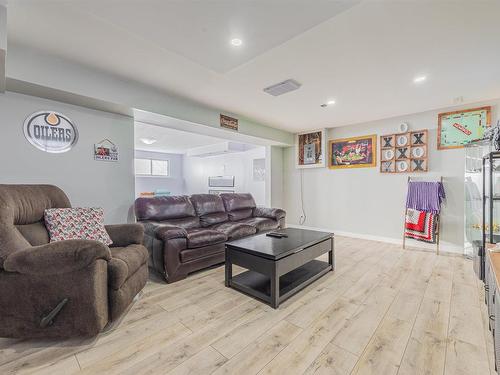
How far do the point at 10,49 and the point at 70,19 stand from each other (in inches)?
31.9

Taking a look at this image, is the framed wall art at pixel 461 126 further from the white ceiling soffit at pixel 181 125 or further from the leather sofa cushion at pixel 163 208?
the leather sofa cushion at pixel 163 208

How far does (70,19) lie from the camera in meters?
1.70

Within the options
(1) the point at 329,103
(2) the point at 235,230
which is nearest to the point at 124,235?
(2) the point at 235,230

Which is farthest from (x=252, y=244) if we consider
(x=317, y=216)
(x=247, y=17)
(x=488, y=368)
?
(x=317, y=216)

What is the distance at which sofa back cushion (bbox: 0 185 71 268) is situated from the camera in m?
1.53

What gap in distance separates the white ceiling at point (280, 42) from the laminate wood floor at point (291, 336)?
2.26 m

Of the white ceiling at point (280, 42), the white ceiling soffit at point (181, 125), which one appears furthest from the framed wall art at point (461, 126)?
the white ceiling soffit at point (181, 125)

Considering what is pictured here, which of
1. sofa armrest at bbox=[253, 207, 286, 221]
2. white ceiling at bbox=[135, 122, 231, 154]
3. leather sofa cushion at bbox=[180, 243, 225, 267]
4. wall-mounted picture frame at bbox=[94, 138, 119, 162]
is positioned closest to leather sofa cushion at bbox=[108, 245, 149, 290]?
leather sofa cushion at bbox=[180, 243, 225, 267]

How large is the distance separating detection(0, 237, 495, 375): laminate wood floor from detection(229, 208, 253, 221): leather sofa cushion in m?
1.56

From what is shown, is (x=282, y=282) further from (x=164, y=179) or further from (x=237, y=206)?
(x=164, y=179)

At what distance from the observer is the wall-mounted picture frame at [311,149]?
16.4 feet

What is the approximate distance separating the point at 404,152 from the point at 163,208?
4098 millimetres

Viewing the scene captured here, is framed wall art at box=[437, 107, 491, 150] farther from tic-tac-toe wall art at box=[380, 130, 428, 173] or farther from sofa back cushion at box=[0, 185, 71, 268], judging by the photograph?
sofa back cushion at box=[0, 185, 71, 268]

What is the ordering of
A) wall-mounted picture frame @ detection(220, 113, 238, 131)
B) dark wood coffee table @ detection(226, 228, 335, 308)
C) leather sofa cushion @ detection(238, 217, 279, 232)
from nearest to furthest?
dark wood coffee table @ detection(226, 228, 335, 308) < leather sofa cushion @ detection(238, 217, 279, 232) < wall-mounted picture frame @ detection(220, 113, 238, 131)
